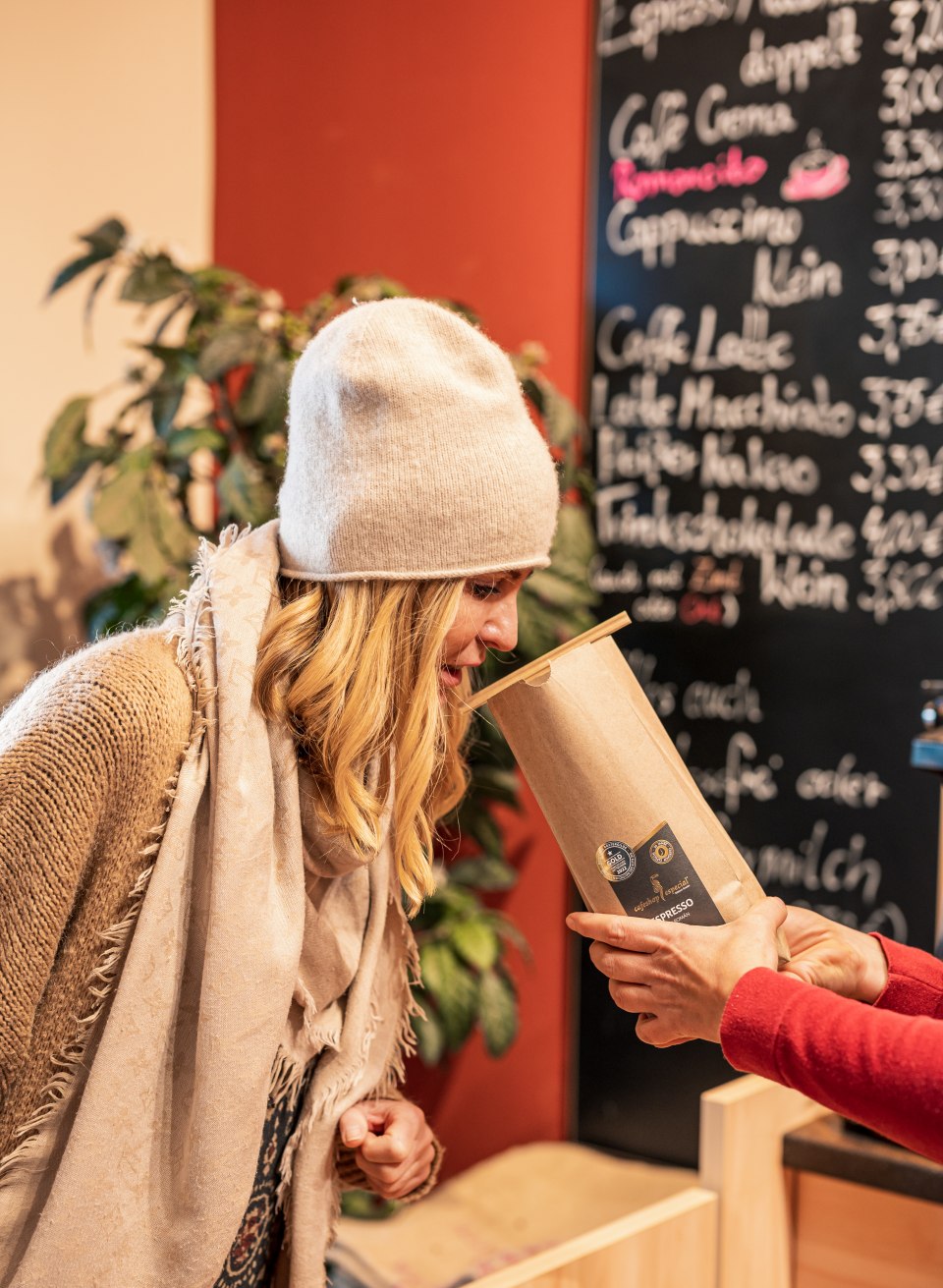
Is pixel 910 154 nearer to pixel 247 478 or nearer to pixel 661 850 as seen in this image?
pixel 247 478

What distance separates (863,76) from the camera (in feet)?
7.79

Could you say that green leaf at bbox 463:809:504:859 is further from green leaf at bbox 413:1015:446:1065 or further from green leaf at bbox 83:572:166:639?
green leaf at bbox 83:572:166:639

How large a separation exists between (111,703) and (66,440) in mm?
1642

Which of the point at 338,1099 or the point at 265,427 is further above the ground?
the point at 265,427

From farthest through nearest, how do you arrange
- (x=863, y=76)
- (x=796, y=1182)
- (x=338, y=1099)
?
(x=863, y=76)
(x=796, y=1182)
(x=338, y=1099)

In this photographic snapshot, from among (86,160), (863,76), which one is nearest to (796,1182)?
(863,76)

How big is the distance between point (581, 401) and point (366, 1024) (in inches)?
68.9

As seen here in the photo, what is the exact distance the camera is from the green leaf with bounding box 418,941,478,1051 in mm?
2461

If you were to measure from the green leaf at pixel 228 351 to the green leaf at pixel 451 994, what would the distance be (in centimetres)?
115

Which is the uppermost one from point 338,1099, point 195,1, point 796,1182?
point 195,1

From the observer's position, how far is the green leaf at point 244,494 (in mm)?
2319

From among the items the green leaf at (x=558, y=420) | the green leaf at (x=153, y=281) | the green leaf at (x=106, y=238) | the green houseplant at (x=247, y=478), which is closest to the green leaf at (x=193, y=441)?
the green houseplant at (x=247, y=478)

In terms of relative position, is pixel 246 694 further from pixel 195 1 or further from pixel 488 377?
pixel 195 1

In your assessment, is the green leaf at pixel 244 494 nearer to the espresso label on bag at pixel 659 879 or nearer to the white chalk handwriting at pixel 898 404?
the white chalk handwriting at pixel 898 404
